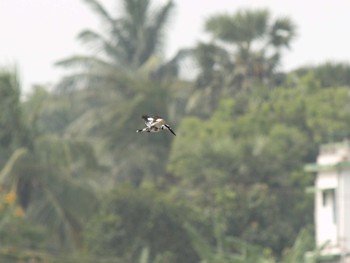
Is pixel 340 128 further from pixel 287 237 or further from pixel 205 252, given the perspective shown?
pixel 205 252

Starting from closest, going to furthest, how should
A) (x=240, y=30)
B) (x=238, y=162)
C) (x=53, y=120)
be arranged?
(x=238, y=162)
(x=240, y=30)
(x=53, y=120)

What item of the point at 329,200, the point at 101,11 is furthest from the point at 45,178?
the point at 101,11

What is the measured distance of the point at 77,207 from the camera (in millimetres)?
59625

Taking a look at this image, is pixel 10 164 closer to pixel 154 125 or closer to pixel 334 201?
pixel 334 201

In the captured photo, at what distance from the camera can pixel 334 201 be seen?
58.6 m

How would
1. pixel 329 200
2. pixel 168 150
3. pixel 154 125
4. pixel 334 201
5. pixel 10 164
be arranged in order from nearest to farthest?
pixel 154 125 < pixel 334 201 < pixel 329 200 < pixel 10 164 < pixel 168 150

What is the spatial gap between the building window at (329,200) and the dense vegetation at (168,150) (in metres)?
2.16

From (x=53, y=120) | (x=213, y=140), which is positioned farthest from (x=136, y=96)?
(x=53, y=120)

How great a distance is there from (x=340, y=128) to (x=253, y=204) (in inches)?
248

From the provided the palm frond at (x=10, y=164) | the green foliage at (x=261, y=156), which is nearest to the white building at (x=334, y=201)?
the green foliage at (x=261, y=156)

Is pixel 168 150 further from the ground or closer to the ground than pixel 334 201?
further from the ground

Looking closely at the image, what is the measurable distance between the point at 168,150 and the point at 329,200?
13.3 metres

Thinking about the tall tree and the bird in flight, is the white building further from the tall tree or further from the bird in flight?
the bird in flight

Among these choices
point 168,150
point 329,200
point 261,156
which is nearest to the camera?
point 329,200
